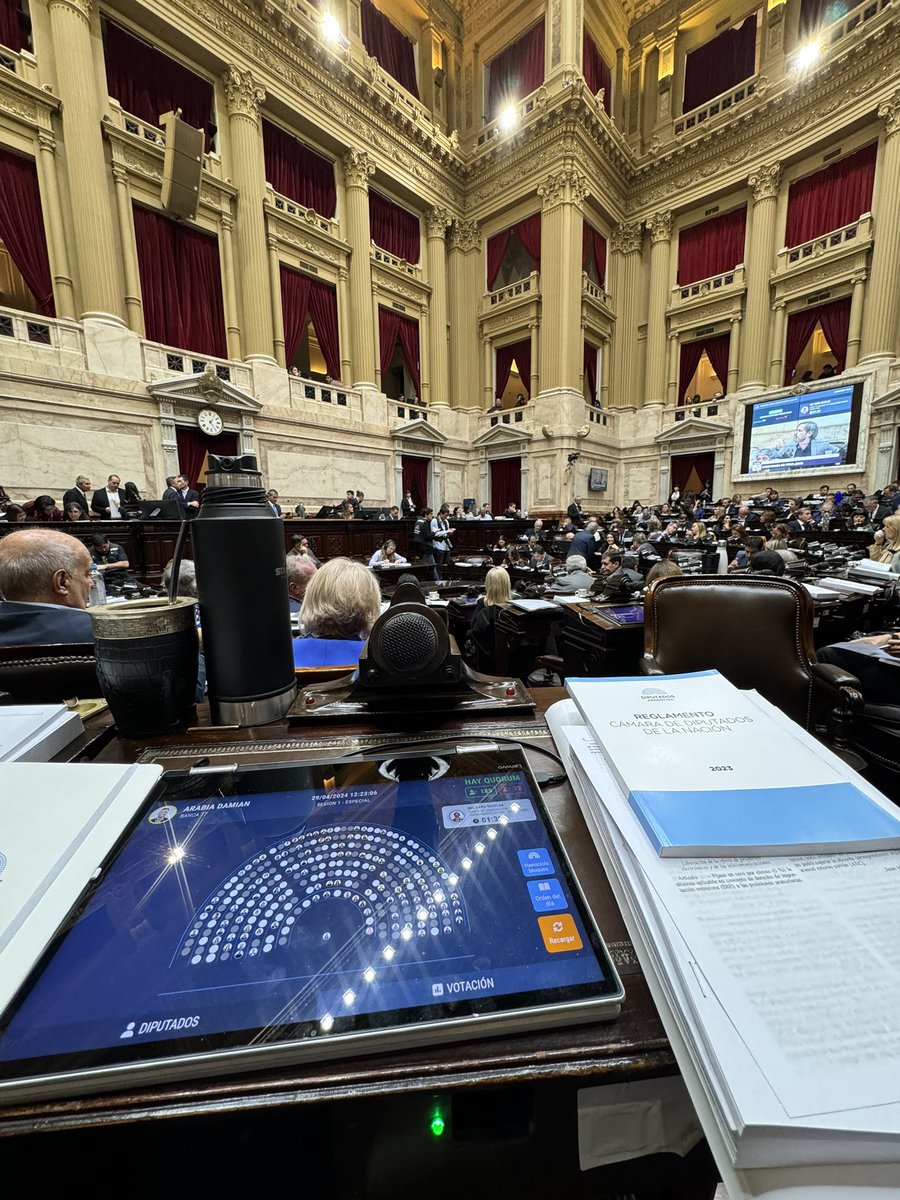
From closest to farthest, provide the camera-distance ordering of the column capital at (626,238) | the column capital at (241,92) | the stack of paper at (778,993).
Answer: the stack of paper at (778,993) → the column capital at (241,92) → the column capital at (626,238)

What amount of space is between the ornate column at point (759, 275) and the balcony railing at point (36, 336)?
1360 cm

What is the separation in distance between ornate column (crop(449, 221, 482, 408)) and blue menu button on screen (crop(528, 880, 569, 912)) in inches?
560

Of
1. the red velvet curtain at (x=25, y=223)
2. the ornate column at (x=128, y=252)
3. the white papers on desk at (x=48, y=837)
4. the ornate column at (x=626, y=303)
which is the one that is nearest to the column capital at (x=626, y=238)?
the ornate column at (x=626, y=303)

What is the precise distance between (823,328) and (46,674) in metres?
15.3

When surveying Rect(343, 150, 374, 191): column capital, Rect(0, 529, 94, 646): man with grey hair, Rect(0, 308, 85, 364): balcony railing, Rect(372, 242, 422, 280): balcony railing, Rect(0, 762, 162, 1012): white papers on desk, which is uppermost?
Rect(343, 150, 374, 191): column capital

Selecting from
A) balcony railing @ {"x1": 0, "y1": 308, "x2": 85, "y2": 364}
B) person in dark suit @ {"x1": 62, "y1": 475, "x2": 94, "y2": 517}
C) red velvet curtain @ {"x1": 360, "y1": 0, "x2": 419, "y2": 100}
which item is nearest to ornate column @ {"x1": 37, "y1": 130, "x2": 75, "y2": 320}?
balcony railing @ {"x1": 0, "y1": 308, "x2": 85, "y2": 364}

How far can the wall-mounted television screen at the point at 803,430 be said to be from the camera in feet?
34.3

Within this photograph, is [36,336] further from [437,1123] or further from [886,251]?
[886,251]

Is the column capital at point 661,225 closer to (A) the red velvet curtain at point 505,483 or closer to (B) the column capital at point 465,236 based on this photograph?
(B) the column capital at point 465,236

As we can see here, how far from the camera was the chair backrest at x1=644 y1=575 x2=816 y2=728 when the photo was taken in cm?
174

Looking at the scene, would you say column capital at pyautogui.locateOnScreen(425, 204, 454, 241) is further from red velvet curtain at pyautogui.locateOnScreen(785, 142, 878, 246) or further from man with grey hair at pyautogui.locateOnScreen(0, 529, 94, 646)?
man with grey hair at pyautogui.locateOnScreen(0, 529, 94, 646)

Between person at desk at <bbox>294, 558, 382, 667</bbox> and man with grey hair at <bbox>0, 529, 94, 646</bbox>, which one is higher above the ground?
man with grey hair at <bbox>0, 529, 94, 646</bbox>

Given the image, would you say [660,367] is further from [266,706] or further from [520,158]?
[266,706]

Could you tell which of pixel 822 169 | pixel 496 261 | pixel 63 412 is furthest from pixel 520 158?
pixel 63 412
